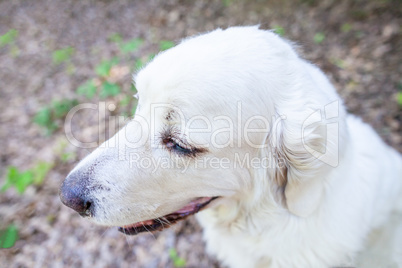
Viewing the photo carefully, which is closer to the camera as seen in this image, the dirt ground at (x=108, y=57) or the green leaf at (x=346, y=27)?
the dirt ground at (x=108, y=57)

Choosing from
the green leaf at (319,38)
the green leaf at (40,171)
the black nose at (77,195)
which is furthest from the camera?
the green leaf at (319,38)

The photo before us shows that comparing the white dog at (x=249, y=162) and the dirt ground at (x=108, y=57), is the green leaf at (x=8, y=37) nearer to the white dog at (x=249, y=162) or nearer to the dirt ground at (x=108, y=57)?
the dirt ground at (x=108, y=57)

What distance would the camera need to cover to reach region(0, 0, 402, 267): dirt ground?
3076 mm

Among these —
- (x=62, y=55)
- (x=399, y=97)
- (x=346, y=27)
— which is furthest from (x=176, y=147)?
(x=62, y=55)

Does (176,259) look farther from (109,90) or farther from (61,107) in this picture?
(61,107)

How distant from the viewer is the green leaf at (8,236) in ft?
9.51

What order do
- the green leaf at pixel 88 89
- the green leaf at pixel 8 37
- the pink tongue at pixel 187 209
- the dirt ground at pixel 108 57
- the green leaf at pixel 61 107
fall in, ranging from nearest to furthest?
1. the pink tongue at pixel 187 209
2. the dirt ground at pixel 108 57
3. the green leaf at pixel 61 107
4. the green leaf at pixel 88 89
5. the green leaf at pixel 8 37

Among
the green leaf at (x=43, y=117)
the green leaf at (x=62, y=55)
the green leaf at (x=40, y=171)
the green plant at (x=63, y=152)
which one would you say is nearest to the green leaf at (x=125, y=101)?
the green plant at (x=63, y=152)

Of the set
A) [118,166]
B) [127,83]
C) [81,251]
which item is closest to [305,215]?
[118,166]

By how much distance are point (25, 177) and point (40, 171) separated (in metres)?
0.18

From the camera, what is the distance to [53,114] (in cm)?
450

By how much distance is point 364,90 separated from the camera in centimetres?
404

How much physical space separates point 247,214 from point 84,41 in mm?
5781

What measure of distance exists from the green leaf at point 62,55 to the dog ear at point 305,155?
5509 millimetres
